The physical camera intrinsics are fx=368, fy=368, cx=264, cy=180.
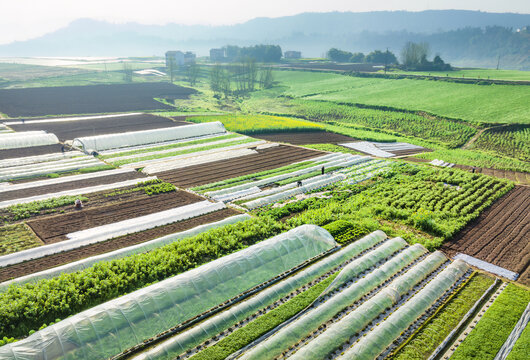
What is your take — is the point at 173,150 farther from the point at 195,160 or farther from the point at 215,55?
the point at 215,55

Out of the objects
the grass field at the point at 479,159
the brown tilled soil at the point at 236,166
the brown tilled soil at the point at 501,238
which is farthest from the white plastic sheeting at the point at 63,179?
the grass field at the point at 479,159

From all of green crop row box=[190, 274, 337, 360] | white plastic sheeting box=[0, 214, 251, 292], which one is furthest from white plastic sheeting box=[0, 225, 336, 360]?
white plastic sheeting box=[0, 214, 251, 292]

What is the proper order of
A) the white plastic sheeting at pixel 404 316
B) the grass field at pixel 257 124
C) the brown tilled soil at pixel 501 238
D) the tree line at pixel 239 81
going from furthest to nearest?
the tree line at pixel 239 81
the grass field at pixel 257 124
the brown tilled soil at pixel 501 238
the white plastic sheeting at pixel 404 316

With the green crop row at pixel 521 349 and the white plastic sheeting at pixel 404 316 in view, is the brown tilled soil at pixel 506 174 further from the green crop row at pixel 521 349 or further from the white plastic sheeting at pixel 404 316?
the green crop row at pixel 521 349

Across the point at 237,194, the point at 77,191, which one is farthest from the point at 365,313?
the point at 77,191

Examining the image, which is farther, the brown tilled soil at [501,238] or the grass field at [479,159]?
the grass field at [479,159]

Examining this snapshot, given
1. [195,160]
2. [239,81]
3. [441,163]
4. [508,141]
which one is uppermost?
[239,81]
